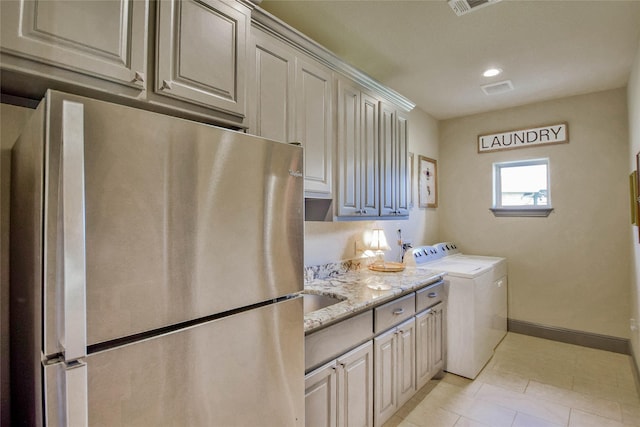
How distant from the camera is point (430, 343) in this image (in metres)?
2.45

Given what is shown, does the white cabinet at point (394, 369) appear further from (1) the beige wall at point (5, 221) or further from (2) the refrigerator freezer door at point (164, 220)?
(1) the beige wall at point (5, 221)

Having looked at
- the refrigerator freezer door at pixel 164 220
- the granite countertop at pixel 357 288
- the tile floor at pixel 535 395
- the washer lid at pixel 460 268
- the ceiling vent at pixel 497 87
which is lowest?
the tile floor at pixel 535 395

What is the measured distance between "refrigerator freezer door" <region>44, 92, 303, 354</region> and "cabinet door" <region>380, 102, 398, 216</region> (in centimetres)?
143

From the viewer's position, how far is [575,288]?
331 cm

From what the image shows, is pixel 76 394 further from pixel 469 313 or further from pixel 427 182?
pixel 427 182

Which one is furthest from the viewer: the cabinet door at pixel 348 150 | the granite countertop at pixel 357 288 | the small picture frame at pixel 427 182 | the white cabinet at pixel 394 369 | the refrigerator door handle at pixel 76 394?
the small picture frame at pixel 427 182

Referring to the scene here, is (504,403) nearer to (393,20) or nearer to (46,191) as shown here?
(393,20)

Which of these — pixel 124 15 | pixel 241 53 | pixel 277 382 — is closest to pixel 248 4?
pixel 241 53

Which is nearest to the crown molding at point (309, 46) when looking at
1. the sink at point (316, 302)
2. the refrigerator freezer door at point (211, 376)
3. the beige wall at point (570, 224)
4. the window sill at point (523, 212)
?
the refrigerator freezer door at point (211, 376)

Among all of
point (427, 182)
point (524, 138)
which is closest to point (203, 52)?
point (427, 182)

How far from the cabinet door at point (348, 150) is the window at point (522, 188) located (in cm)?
242

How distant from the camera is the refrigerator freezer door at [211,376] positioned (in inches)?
30.9

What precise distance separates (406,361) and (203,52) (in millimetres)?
2109

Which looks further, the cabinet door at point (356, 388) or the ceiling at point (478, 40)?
the ceiling at point (478, 40)
